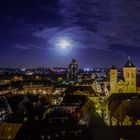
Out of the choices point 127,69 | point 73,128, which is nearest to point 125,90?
point 127,69

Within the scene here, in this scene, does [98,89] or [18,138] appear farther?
[98,89]

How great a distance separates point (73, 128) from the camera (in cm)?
3238

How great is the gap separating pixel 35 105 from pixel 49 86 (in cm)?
7914

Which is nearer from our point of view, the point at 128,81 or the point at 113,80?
the point at 128,81

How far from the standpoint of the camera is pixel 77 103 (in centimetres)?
5866

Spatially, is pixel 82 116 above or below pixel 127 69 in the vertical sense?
below

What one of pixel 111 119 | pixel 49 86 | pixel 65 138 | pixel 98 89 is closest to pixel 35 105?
pixel 111 119

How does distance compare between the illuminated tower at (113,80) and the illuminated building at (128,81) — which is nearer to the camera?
the illuminated building at (128,81)

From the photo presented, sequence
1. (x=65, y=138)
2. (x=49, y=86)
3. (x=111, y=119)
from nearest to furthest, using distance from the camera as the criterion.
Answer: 1. (x=65, y=138)
2. (x=111, y=119)
3. (x=49, y=86)

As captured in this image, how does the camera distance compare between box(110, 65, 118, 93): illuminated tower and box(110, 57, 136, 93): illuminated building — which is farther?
box(110, 65, 118, 93): illuminated tower

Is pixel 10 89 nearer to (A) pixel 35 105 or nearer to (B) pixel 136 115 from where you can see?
(A) pixel 35 105

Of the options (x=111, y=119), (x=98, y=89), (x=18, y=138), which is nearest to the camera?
(x=18, y=138)

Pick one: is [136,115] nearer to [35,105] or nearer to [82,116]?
[82,116]

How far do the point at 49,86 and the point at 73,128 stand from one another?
4160 inches
